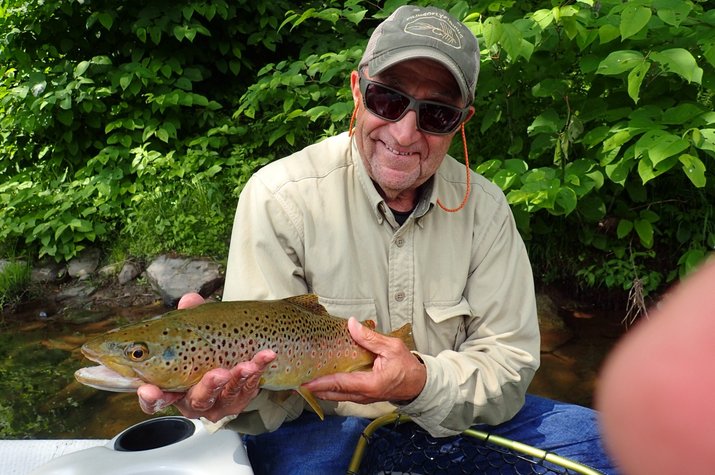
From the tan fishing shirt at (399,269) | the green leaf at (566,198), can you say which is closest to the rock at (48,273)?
the tan fishing shirt at (399,269)

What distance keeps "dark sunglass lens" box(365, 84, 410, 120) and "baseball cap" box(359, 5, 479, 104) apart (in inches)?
2.7

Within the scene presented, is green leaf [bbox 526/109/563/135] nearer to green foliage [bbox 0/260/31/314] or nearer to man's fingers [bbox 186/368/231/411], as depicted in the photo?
man's fingers [bbox 186/368/231/411]

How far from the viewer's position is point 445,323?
2.59 metres

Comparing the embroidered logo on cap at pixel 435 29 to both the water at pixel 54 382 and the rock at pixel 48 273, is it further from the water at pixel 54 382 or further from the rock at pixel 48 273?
the rock at pixel 48 273

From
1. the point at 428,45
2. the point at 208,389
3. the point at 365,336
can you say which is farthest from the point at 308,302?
the point at 428,45

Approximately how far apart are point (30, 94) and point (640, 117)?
6.07m

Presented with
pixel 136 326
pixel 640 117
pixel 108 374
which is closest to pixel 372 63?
pixel 136 326

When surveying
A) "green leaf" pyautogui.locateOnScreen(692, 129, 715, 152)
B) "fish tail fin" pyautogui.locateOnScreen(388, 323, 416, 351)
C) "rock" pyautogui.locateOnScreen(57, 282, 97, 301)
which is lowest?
"rock" pyautogui.locateOnScreen(57, 282, 97, 301)

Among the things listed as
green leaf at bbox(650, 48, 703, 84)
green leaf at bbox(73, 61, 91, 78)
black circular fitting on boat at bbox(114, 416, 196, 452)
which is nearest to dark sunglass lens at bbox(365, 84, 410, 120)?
black circular fitting on boat at bbox(114, 416, 196, 452)

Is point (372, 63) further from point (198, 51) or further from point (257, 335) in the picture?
point (198, 51)

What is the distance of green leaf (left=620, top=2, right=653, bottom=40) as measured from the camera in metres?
3.19

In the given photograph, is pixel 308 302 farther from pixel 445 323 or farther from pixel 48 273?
pixel 48 273

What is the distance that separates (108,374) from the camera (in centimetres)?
180

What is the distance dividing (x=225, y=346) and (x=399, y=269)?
878 mm
